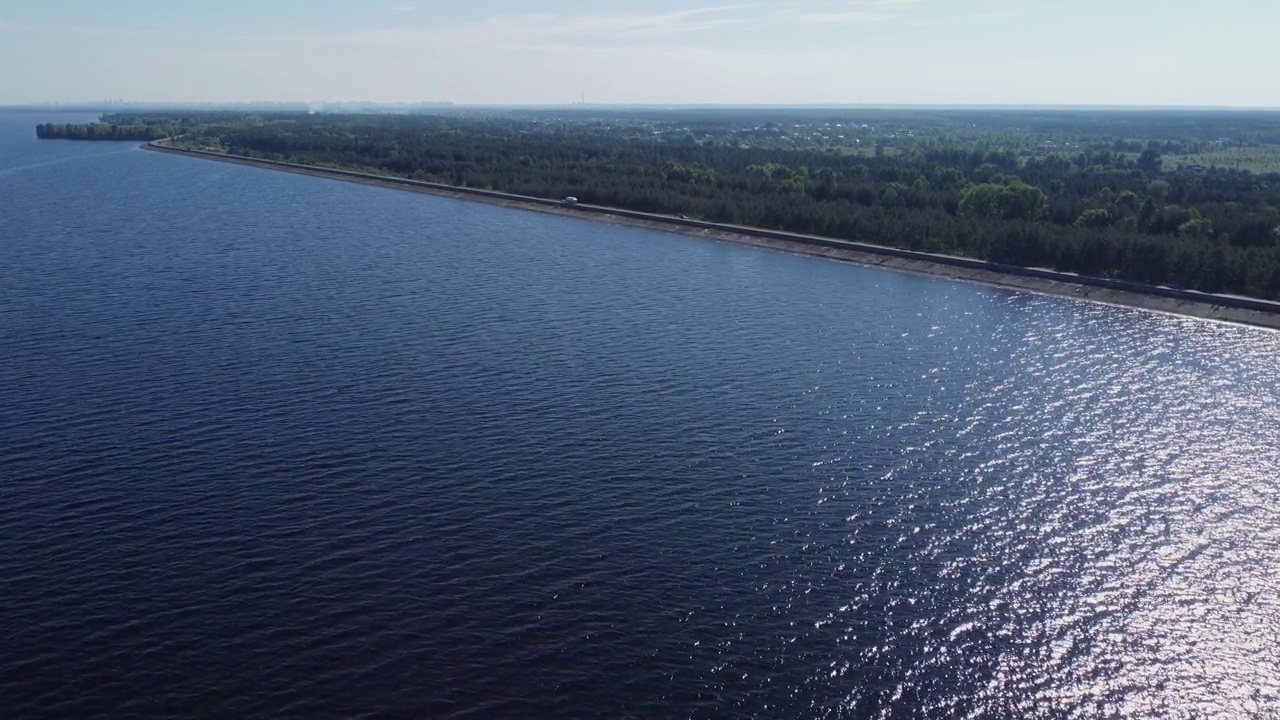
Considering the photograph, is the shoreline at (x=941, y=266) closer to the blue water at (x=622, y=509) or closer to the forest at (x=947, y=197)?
the forest at (x=947, y=197)

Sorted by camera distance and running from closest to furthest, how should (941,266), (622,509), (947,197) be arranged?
1. (622,509)
2. (941,266)
3. (947,197)

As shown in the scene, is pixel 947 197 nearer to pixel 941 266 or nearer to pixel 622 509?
pixel 941 266

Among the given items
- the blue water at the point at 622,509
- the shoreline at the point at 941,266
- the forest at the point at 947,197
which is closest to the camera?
the blue water at the point at 622,509

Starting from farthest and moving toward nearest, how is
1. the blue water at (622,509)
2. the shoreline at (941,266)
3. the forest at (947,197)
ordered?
1. the forest at (947,197)
2. the shoreline at (941,266)
3. the blue water at (622,509)

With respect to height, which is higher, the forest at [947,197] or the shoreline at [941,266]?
the forest at [947,197]

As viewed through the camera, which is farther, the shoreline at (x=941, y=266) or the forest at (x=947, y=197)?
the forest at (x=947, y=197)

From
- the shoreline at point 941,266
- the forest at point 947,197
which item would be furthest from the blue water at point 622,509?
the forest at point 947,197

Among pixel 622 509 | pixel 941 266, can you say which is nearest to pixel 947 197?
pixel 941 266

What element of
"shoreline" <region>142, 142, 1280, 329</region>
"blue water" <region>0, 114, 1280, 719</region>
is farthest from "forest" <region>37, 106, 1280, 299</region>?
"blue water" <region>0, 114, 1280, 719</region>
